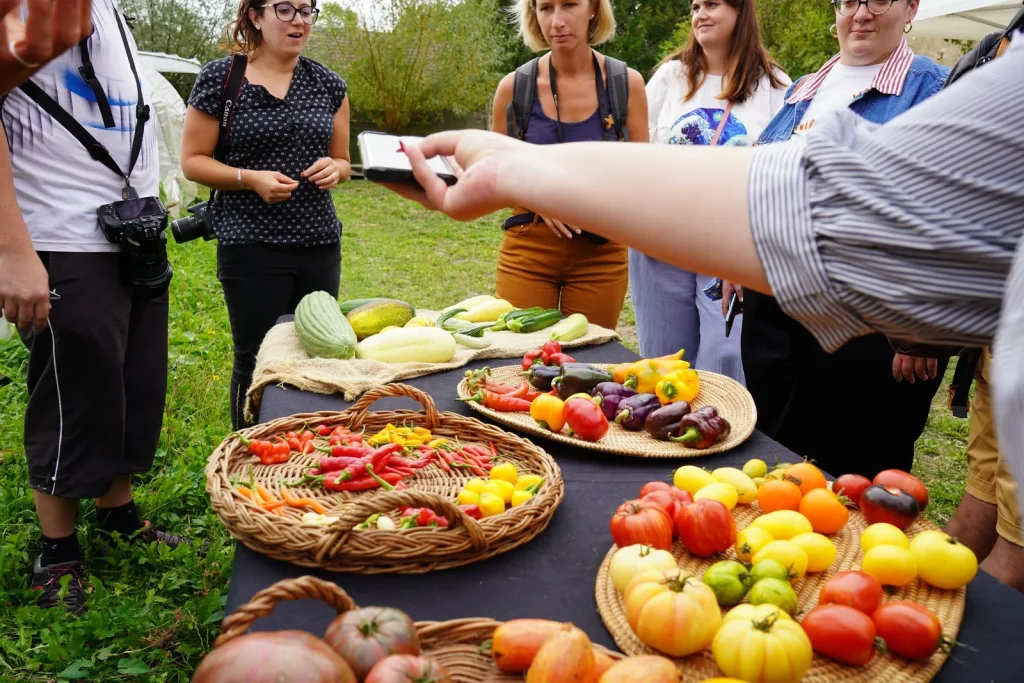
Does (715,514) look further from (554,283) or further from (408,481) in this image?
(554,283)

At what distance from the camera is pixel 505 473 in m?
1.86

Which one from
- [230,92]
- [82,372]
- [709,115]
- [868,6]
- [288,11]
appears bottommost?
[82,372]

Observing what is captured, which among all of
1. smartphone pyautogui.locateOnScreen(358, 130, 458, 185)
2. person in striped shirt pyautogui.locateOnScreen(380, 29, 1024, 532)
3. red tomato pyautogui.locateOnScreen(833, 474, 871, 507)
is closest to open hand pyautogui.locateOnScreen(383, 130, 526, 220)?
smartphone pyautogui.locateOnScreen(358, 130, 458, 185)

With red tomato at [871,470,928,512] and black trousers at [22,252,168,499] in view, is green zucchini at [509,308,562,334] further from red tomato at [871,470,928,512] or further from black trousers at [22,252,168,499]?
red tomato at [871,470,928,512]

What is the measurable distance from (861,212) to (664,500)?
87cm

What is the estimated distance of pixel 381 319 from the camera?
10.4ft

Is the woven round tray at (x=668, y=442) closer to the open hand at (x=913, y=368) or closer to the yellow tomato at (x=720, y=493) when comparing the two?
the yellow tomato at (x=720, y=493)

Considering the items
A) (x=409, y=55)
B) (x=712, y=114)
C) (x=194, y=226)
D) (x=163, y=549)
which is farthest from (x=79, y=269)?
(x=409, y=55)

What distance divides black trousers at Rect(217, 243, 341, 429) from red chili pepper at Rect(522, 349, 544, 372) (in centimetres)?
124

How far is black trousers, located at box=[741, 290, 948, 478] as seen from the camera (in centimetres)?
274

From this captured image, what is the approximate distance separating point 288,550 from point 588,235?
7.90 feet

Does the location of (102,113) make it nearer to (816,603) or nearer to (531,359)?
(531,359)

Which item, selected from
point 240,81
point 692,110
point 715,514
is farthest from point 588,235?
point 715,514

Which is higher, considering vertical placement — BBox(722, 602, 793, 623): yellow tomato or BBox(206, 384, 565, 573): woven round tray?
BBox(722, 602, 793, 623): yellow tomato
